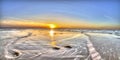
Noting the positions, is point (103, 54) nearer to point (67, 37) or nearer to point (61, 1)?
point (67, 37)

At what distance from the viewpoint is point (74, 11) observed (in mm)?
1921

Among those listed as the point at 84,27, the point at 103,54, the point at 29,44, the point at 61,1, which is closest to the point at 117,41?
the point at 103,54

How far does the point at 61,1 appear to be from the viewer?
1953mm

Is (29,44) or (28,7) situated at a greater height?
(28,7)

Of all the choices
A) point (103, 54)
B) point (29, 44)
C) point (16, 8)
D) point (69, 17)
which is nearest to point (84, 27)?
point (69, 17)

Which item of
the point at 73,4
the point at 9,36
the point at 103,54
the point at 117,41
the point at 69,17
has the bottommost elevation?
the point at 103,54

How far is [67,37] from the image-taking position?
6.48 feet

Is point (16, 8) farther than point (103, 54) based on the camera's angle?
A: Yes

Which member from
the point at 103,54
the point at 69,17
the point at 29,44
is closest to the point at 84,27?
the point at 69,17

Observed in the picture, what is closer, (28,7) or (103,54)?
(103,54)

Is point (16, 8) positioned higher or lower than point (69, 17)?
higher

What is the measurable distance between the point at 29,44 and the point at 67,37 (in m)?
0.42

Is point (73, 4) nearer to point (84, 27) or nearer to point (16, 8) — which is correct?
point (84, 27)

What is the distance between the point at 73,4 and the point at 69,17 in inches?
5.8
